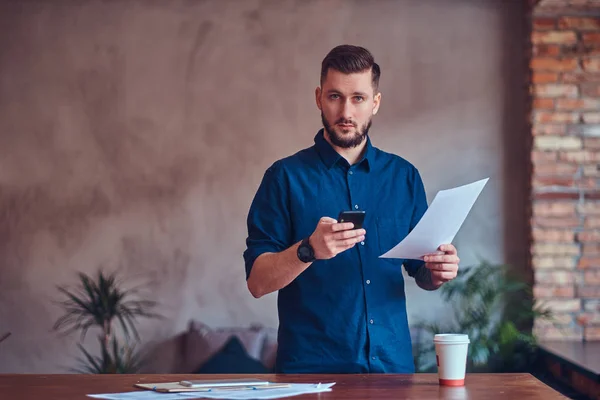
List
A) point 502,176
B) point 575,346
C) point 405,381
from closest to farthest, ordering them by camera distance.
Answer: point 405,381 < point 575,346 < point 502,176

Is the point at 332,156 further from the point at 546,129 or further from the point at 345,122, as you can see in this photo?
the point at 546,129

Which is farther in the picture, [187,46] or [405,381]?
[187,46]

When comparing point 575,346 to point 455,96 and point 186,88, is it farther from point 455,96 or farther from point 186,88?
point 186,88

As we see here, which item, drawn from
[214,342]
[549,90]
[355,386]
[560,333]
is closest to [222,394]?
[355,386]

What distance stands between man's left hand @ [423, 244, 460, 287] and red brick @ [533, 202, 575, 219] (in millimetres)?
2982

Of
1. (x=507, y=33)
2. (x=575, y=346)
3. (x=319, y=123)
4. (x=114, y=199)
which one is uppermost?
(x=507, y=33)

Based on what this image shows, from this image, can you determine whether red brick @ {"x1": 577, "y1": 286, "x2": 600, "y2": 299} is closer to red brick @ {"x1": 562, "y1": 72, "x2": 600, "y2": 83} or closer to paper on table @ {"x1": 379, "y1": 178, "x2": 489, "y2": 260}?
red brick @ {"x1": 562, "y1": 72, "x2": 600, "y2": 83}

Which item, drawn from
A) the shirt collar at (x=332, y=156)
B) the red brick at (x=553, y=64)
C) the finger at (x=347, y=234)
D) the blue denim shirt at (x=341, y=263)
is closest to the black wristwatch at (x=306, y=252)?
the finger at (x=347, y=234)

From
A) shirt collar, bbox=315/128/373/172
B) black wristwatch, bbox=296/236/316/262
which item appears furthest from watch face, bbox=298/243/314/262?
shirt collar, bbox=315/128/373/172

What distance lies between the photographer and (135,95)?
18.7 feet

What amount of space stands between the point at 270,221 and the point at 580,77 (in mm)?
3331

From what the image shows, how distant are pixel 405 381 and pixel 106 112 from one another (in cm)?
403

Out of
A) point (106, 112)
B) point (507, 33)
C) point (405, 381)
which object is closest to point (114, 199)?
point (106, 112)

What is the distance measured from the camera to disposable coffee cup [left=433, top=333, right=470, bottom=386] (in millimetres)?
2121
